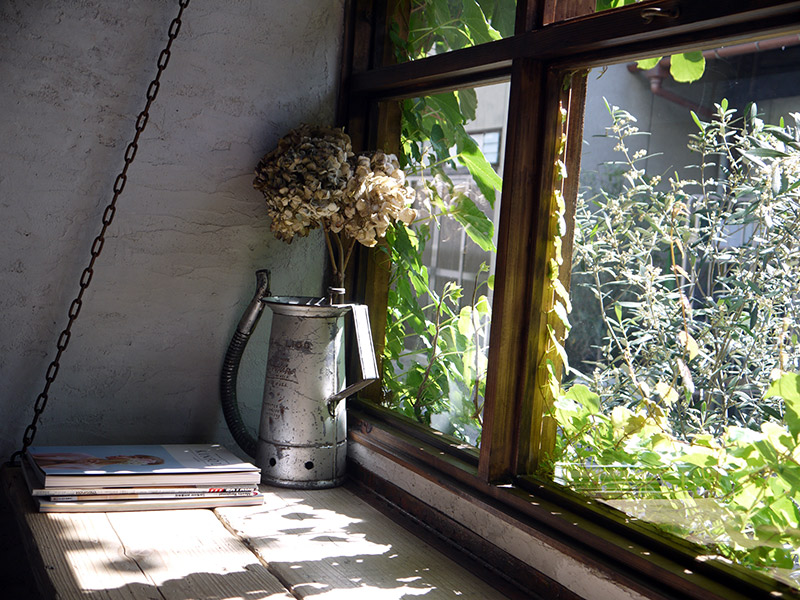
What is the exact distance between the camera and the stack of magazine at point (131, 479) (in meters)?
1.75

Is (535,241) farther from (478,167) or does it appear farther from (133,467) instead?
(133,467)

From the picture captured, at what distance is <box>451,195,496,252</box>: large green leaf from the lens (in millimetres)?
1916

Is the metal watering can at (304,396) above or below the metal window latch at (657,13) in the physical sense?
below

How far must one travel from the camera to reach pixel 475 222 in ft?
6.47

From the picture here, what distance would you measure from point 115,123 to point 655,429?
1.50 meters

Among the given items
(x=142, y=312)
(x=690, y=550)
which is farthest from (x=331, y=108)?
(x=690, y=550)

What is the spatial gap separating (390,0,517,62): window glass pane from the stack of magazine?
3.79ft

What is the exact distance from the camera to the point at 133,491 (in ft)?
5.93

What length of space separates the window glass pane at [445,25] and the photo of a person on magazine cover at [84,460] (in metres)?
1.24

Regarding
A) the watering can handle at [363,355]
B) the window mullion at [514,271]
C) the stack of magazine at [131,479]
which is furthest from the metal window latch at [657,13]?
the stack of magazine at [131,479]

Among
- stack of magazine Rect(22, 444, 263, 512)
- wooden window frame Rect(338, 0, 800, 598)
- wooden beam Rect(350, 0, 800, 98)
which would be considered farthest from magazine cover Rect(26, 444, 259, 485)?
wooden beam Rect(350, 0, 800, 98)

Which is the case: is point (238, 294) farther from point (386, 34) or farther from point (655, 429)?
point (655, 429)

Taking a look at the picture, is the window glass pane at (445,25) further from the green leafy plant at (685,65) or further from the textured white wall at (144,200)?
the green leafy plant at (685,65)

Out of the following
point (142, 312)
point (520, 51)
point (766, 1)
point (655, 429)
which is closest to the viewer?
point (766, 1)
